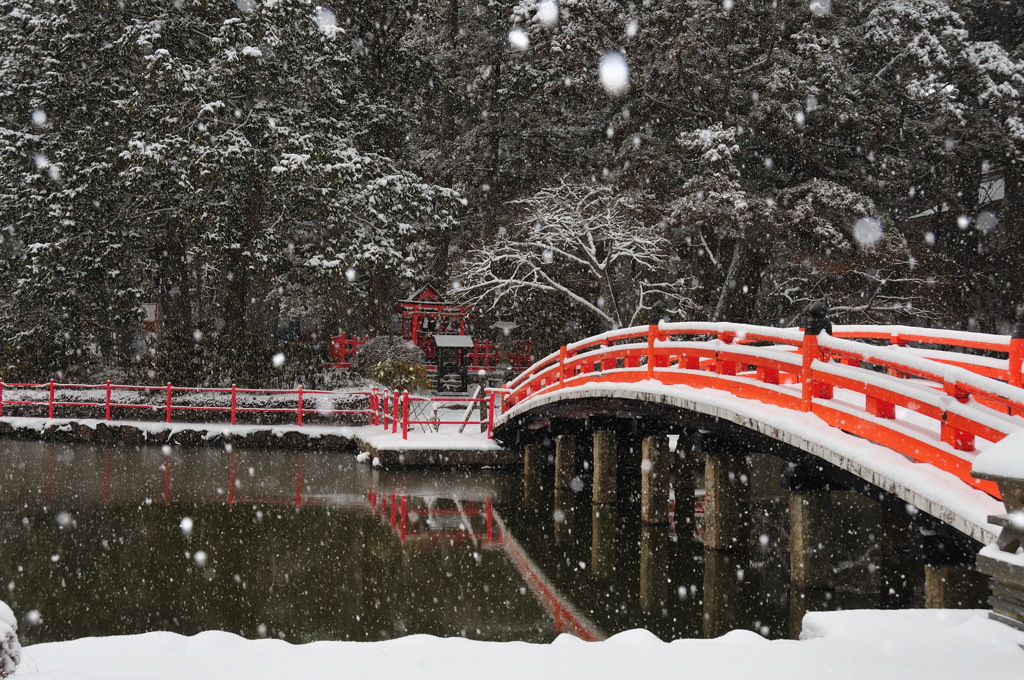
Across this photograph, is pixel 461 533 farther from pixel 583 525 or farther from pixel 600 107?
pixel 600 107

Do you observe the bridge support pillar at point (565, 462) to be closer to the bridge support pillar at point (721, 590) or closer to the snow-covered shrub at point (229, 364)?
the bridge support pillar at point (721, 590)

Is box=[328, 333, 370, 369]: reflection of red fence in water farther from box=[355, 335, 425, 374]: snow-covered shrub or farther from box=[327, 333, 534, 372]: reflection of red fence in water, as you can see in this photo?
box=[355, 335, 425, 374]: snow-covered shrub

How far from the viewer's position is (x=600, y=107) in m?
29.1

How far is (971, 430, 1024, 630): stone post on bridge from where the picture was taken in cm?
473

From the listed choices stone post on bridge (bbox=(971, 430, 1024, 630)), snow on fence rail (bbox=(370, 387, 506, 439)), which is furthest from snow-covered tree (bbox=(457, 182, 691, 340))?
stone post on bridge (bbox=(971, 430, 1024, 630))

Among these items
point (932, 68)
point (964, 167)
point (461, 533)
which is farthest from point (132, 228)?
point (964, 167)

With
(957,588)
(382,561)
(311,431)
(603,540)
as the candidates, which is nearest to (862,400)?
(957,588)

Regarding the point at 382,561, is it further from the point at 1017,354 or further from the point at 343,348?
the point at 343,348

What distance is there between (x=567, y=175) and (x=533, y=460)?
14044 mm

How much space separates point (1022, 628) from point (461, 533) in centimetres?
888

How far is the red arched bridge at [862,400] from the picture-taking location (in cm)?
598

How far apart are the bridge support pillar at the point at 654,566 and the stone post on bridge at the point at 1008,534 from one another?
4860 mm

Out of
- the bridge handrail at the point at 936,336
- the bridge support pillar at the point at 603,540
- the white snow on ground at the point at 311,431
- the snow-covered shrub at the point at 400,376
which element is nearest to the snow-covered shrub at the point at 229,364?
the snow-covered shrub at the point at 400,376

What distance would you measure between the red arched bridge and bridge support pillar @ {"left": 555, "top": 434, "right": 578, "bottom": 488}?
3.39m
